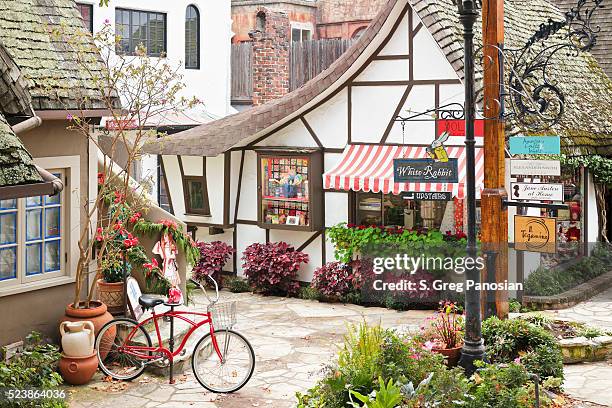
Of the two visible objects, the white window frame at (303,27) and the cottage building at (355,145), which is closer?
the cottage building at (355,145)

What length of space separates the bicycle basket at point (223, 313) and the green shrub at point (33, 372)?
1669 millimetres

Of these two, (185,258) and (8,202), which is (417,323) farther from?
(8,202)

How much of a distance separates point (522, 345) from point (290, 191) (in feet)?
23.5

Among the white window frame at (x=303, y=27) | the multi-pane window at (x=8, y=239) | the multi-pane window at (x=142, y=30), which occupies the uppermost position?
the white window frame at (x=303, y=27)

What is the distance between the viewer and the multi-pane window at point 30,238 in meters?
10.8

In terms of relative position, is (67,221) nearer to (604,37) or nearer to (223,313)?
(223,313)

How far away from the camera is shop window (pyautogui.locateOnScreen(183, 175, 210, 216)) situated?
1769 cm

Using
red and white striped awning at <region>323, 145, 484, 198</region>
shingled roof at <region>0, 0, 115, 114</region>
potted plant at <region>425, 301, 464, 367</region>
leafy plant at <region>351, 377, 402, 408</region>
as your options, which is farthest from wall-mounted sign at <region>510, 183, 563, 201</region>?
shingled roof at <region>0, 0, 115, 114</region>

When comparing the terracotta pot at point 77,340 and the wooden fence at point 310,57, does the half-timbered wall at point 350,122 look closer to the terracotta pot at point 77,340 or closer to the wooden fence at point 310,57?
the terracotta pot at point 77,340

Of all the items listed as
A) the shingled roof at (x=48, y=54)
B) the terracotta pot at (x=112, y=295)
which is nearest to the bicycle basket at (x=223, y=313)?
the terracotta pot at (x=112, y=295)

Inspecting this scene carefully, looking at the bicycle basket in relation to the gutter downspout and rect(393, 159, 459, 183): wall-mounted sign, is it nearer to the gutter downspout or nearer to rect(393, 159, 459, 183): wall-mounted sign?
the gutter downspout

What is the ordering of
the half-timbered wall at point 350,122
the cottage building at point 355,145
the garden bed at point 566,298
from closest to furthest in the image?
1. the garden bed at point 566,298
2. the cottage building at point 355,145
3. the half-timbered wall at point 350,122

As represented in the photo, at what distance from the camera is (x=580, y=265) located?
16484 millimetres

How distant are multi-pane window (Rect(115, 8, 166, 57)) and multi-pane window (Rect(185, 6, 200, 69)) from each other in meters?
0.92
